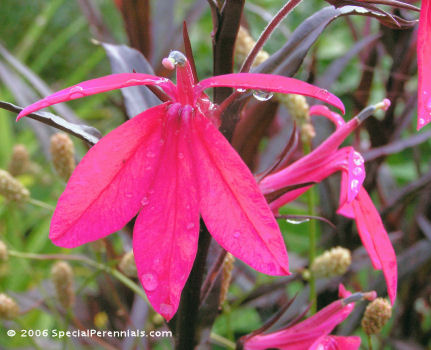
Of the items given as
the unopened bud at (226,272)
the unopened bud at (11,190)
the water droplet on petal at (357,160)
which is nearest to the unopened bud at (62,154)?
the unopened bud at (11,190)

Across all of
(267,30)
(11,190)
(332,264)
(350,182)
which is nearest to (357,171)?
(350,182)

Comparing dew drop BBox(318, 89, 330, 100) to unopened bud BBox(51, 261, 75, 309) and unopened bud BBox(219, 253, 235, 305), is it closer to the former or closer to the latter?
unopened bud BBox(219, 253, 235, 305)

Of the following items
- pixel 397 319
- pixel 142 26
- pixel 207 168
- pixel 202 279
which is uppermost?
pixel 142 26

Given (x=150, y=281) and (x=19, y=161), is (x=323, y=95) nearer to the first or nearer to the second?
(x=150, y=281)

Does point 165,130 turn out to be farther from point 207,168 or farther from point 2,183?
point 2,183

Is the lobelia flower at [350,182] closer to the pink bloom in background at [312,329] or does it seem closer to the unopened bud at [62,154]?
the pink bloom in background at [312,329]

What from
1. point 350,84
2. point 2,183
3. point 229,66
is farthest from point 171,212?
point 350,84

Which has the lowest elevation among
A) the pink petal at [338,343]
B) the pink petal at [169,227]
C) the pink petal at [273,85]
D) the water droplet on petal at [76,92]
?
the pink petal at [338,343]
